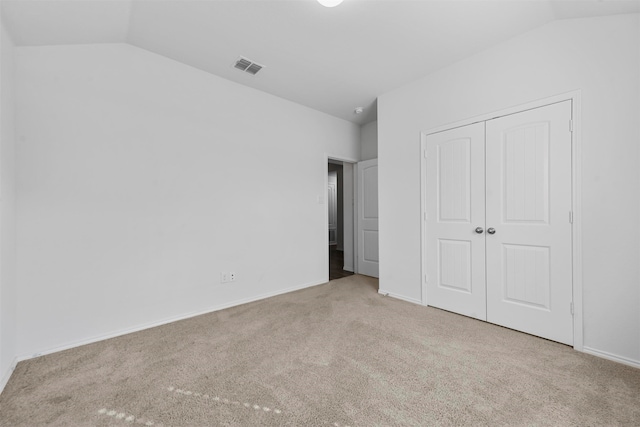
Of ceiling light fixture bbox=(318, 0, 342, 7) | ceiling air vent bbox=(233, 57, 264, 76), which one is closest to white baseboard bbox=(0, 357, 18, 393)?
ceiling air vent bbox=(233, 57, 264, 76)

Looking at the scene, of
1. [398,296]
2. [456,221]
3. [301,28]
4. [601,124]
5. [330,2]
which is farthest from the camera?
[398,296]

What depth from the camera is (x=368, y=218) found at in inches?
170

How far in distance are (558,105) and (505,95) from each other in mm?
416

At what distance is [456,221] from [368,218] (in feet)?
5.64

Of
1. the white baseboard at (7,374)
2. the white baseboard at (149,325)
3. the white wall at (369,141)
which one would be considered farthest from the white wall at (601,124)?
the white baseboard at (7,374)

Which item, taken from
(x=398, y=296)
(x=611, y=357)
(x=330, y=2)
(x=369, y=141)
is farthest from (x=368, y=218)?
(x=330, y=2)

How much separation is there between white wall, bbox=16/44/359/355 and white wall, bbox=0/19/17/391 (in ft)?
0.28

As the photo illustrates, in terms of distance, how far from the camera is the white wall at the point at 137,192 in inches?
78.0

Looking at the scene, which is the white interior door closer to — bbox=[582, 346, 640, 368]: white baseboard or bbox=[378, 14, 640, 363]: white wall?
bbox=[378, 14, 640, 363]: white wall

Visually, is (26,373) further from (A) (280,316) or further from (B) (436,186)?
(B) (436,186)

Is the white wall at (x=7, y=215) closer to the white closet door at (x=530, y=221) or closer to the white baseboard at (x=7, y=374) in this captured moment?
the white baseboard at (x=7, y=374)

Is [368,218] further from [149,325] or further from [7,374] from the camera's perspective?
[7,374]

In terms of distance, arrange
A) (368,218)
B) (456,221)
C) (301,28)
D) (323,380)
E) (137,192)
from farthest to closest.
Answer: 1. (368,218)
2. (456,221)
3. (137,192)
4. (301,28)
5. (323,380)

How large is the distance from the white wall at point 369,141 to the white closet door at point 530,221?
2011 mm
